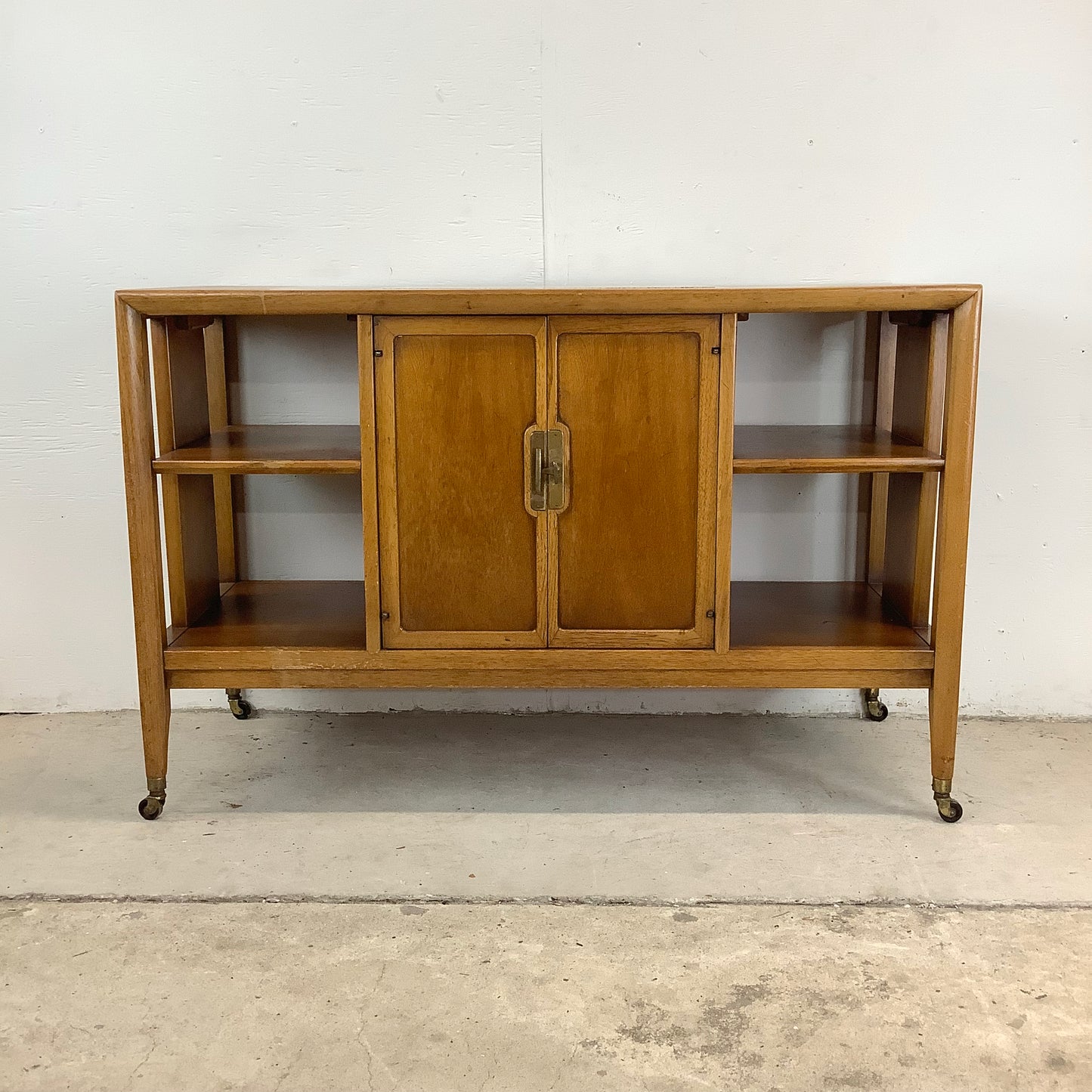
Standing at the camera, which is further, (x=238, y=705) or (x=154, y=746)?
(x=238, y=705)

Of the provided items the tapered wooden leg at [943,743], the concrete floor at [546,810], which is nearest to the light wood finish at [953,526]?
the tapered wooden leg at [943,743]

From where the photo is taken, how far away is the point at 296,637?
9.08 feet

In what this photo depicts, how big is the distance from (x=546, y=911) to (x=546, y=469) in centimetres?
94

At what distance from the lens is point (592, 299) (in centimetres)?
250

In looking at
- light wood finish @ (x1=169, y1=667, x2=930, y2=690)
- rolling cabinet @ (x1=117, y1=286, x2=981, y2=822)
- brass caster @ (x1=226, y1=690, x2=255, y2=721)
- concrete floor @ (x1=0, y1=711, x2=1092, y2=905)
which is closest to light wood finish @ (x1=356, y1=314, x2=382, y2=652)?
rolling cabinet @ (x1=117, y1=286, x2=981, y2=822)

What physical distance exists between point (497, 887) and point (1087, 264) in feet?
7.28

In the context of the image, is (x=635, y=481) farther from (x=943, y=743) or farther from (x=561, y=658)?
(x=943, y=743)

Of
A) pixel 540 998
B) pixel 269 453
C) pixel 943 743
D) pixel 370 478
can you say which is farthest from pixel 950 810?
pixel 269 453

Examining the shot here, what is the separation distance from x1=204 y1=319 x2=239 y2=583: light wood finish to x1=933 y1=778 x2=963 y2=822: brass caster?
6.33 feet

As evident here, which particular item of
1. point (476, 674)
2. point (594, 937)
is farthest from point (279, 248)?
point (594, 937)

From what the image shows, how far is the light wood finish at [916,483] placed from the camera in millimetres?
2682

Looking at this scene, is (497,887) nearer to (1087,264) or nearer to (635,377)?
(635,377)

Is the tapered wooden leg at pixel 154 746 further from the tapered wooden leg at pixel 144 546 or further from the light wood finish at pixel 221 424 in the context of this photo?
the light wood finish at pixel 221 424

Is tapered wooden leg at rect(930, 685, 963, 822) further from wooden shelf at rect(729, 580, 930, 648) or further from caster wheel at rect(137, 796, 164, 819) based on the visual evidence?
caster wheel at rect(137, 796, 164, 819)
